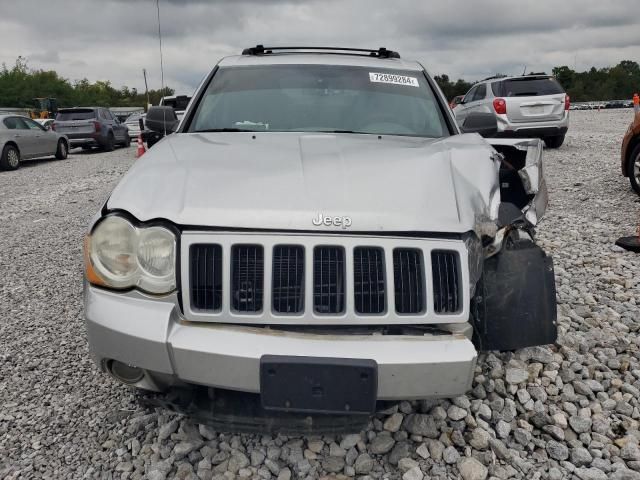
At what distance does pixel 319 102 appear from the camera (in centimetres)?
330

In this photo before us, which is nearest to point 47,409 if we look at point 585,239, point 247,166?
point 247,166

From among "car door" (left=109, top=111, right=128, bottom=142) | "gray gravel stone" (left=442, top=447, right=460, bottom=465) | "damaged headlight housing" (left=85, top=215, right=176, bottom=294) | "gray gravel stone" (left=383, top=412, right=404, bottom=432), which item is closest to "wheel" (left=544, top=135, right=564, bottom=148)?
"gray gravel stone" (left=383, top=412, right=404, bottom=432)

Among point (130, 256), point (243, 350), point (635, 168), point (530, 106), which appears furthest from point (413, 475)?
point (530, 106)

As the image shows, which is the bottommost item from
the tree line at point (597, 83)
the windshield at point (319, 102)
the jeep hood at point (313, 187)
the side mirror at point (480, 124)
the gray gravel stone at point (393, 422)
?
the gray gravel stone at point (393, 422)

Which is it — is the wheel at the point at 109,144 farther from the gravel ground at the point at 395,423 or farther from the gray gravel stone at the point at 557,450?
the gray gravel stone at the point at 557,450

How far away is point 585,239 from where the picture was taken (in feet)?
17.2

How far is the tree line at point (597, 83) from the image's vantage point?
69.4 meters

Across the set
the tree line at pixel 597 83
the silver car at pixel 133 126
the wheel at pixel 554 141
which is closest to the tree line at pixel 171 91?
the tree line at pixel 597 83

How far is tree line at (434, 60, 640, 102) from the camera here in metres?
69.4

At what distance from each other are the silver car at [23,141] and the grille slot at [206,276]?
13.7m

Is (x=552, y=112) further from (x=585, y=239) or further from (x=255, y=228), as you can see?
(x=255, y=228)

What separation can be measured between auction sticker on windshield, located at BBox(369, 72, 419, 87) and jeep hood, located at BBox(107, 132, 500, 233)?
1025mm

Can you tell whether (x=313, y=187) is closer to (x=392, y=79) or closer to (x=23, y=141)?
(x=392, y=79)

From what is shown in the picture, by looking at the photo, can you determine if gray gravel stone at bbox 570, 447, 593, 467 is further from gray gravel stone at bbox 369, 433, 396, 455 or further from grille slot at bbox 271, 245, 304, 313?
grille slot at bbox 271, 245, 304, 313
